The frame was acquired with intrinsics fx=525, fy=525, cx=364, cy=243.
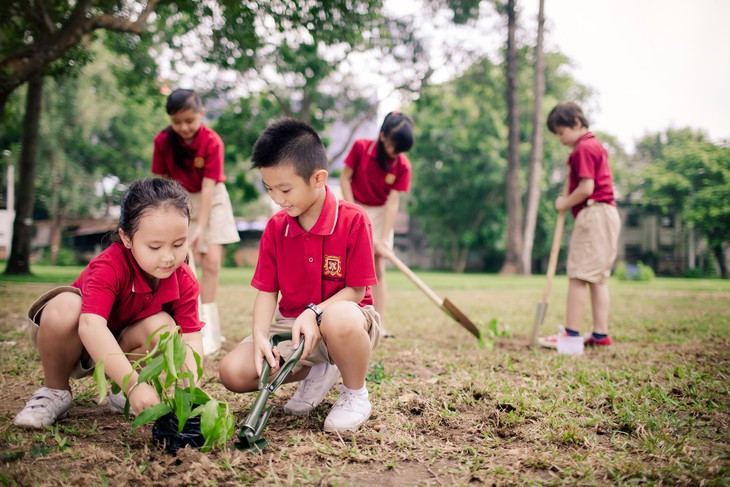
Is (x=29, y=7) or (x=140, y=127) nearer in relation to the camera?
(x=29, y=7)

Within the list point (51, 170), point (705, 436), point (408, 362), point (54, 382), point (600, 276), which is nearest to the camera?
point (705, 436)

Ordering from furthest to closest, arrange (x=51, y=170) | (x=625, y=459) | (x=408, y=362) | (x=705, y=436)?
(x=51, y=170) < (x=408, y=362) < (x=705, y=436) < (x=625, y=459)

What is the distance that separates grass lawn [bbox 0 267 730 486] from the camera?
1685mm

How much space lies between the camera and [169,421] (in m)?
1.88

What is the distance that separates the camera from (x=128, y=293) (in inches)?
85.5

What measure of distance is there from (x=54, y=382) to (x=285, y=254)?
1.10 m

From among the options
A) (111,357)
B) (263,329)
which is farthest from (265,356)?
(111,357)

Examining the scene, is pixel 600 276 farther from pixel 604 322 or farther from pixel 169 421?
pixel 169 421

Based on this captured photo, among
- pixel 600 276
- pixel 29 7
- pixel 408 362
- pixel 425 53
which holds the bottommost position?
pixel 408 362

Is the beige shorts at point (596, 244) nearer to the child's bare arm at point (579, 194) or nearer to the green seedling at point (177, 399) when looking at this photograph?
the child's bare arm at point (579, 194)

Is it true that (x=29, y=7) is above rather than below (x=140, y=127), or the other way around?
below

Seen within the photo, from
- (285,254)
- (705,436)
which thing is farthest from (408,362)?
(705,436)

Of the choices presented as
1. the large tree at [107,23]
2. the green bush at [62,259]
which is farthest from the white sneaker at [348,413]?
the green bush at [62,259]

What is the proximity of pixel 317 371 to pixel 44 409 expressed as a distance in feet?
3.69
